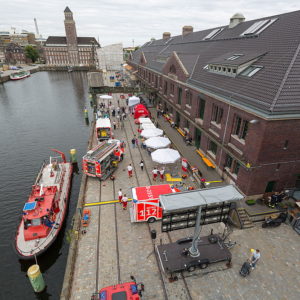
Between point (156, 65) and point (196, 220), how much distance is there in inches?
1770

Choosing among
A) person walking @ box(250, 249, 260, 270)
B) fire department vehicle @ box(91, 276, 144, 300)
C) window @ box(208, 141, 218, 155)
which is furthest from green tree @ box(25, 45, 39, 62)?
person walking @ box(250, 249, 260, 270)

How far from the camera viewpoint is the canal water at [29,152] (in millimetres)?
15765

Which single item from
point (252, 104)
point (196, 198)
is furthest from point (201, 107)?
point (196, 198)

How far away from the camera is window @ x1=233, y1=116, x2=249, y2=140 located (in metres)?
18.7

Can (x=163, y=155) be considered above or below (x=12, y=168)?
above

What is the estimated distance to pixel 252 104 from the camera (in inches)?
655

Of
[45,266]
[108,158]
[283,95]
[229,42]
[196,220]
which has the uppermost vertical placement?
[229,42]

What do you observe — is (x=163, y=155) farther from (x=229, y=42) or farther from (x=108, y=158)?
(x=229, y=42)

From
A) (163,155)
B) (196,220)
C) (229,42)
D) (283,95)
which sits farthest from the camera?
(229,42)

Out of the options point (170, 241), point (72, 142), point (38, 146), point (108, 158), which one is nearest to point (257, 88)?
point (170, 241)

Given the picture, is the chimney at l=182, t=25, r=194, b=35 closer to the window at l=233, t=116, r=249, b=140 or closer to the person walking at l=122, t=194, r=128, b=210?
the window at l=233, t=116, r=249, b=140

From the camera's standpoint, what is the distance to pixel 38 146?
3684cm

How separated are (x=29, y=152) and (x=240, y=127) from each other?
3266cm

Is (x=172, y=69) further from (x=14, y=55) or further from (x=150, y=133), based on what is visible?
(x=14, y=55)
